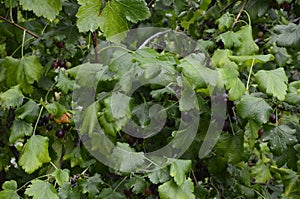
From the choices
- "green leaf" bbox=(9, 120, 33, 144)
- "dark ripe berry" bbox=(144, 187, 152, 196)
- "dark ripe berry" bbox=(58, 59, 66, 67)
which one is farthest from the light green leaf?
"dark ripe berry" bbox=(58, 59, 66, 67)

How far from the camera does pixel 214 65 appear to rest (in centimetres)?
133

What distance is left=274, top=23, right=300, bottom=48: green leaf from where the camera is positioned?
5.19ft

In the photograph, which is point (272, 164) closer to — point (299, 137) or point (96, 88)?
point (299, 137)

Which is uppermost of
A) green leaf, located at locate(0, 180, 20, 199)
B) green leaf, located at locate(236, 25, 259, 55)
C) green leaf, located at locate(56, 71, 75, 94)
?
green leaf, located at locate(236, 25, 259, 55)

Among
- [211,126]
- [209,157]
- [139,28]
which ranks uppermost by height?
[139,28]

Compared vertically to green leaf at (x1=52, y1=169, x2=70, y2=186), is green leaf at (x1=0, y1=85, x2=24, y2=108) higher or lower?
higher

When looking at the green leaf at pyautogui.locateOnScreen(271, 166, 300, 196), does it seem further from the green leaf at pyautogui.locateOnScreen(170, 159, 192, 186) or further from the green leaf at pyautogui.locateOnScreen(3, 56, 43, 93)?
the green leaf at pyautogui.locateOnScreen(3, 56, 43, 93)

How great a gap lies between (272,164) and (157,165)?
101cm

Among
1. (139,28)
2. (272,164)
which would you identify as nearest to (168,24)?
(139,28)

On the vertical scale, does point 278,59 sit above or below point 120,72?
below

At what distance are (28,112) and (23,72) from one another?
1.14ft

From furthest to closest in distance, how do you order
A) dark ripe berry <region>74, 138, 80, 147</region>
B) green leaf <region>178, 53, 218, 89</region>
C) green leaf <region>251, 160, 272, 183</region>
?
1. green leaf <region>251, 160, 272, 183</region>
2. dark ripe berry <region>74, 138, 80, 147</region>
3. green leaf <region>178, 53, 218, 89</region>

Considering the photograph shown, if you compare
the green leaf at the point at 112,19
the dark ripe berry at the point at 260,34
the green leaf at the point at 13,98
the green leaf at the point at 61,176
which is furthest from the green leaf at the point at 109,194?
the dark ripe berry at the point at 260,34

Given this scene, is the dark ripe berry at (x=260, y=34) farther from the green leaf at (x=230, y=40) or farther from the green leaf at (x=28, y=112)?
the green leaf at (x=28, y=112)
